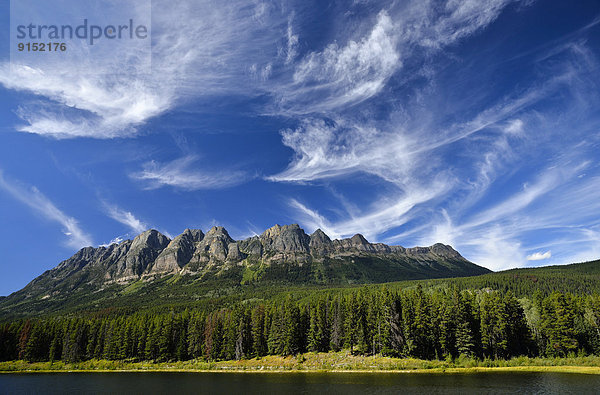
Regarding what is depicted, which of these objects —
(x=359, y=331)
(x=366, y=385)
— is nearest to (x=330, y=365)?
(x=359, y=331)

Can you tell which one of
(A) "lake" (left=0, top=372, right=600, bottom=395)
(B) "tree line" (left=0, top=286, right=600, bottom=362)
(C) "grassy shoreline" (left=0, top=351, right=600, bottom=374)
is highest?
(B) "tree line" (left=0, top=286, right=600, bottom=362)

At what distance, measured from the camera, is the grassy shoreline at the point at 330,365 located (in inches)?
2640

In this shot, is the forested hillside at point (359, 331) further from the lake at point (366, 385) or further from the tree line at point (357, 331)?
the lake at point (366, 385)

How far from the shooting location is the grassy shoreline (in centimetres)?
6706

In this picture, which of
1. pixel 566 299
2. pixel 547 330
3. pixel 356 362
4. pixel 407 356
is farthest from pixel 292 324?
pixel 566 299

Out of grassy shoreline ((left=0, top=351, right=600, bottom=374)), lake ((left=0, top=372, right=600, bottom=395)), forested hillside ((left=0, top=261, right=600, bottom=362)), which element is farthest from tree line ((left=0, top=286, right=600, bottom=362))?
lake ((left=0, top=372, right=600, bottom=395))

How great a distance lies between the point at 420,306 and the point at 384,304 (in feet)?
34.4

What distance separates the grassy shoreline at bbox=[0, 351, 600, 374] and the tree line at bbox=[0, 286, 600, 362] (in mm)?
4074

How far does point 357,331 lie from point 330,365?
13.6 meters

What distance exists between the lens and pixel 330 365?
285 ft

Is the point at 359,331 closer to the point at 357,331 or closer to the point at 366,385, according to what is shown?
the point at 357,331

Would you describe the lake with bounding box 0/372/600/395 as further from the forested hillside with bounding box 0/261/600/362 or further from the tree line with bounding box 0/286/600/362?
the forested hillside with bounding box 0/261/600/362

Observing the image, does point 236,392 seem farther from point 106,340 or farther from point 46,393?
point 106,340

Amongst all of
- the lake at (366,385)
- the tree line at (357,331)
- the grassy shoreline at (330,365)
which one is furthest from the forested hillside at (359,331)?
the lake at (366,385)
